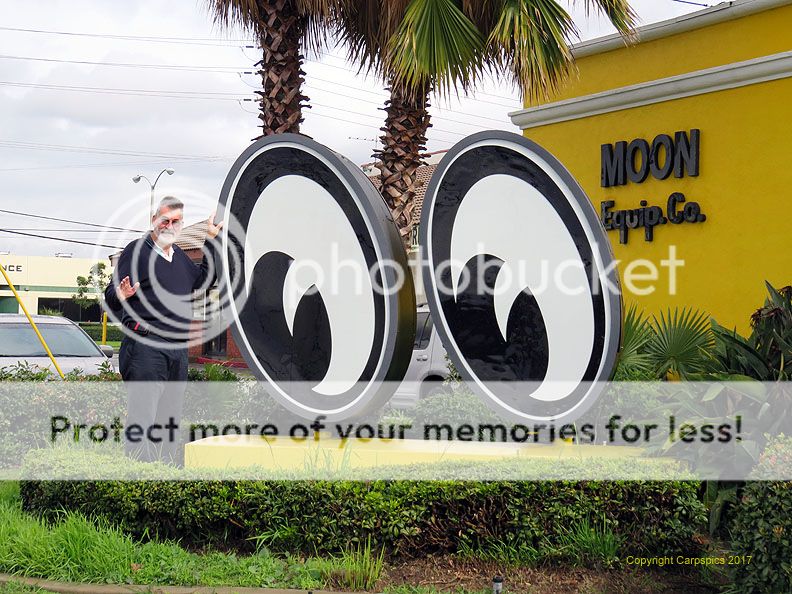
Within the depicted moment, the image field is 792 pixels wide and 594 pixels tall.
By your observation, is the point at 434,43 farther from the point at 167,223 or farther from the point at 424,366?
the point at 424,366

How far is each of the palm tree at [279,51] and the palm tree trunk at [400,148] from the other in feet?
3.58

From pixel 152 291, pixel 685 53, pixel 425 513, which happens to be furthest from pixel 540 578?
pixel 685 53

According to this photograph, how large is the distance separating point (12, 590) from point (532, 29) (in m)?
6.98

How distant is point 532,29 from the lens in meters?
8.53

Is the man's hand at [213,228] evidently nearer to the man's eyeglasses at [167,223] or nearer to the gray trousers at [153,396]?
the man's eyeglasses at [167,223]

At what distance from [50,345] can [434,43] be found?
634 cm

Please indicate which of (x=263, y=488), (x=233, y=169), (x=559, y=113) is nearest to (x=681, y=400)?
(x=263, y=488)

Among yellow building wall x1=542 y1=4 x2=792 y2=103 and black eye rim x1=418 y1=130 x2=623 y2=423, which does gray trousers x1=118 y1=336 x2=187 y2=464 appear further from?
yellow building wall x1=542 y1=4 x2=792 y2=103

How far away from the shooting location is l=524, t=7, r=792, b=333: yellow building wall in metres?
9.72

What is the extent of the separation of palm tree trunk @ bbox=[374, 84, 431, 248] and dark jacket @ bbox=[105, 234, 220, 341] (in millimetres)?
4238

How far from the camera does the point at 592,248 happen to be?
504cm

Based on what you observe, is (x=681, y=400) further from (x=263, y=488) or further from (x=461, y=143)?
(x=263, y=488)

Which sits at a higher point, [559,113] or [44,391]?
[559,113]

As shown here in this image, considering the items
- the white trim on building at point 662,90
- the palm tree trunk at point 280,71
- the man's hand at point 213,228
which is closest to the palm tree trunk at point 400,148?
the palm tree trunk at point 280,71
